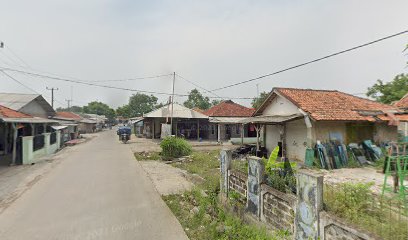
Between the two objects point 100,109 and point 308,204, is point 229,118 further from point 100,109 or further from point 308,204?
point 100,109

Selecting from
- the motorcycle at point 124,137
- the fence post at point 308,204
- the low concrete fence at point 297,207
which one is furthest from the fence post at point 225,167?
the motorcycle at point 124,137

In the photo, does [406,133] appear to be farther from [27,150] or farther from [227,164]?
[27,150]

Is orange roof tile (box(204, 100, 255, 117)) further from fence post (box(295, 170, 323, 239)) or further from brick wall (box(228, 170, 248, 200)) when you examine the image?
fence post (box(295, 170, 323, 239))

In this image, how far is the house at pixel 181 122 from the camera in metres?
27.7

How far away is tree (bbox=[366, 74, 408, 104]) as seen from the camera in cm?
2305

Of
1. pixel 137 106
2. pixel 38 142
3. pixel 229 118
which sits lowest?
pixel 38 142

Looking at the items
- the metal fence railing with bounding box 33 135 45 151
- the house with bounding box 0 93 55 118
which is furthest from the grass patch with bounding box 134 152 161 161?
the house with bounding box 0 93 55 118

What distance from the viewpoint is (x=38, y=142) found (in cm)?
1562

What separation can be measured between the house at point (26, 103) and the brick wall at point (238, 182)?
20.5m

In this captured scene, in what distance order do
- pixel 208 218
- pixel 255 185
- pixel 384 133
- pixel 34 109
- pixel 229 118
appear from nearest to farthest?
A: pixel 255 185
pixel 208 218
pixel 384 133
pixel 34 109
pixel 229 118

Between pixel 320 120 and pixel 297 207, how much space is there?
30.9ft

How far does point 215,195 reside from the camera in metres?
7.75

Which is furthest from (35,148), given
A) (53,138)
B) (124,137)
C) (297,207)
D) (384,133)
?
(384,133)

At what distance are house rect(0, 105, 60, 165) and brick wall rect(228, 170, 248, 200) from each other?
40.7 feet
